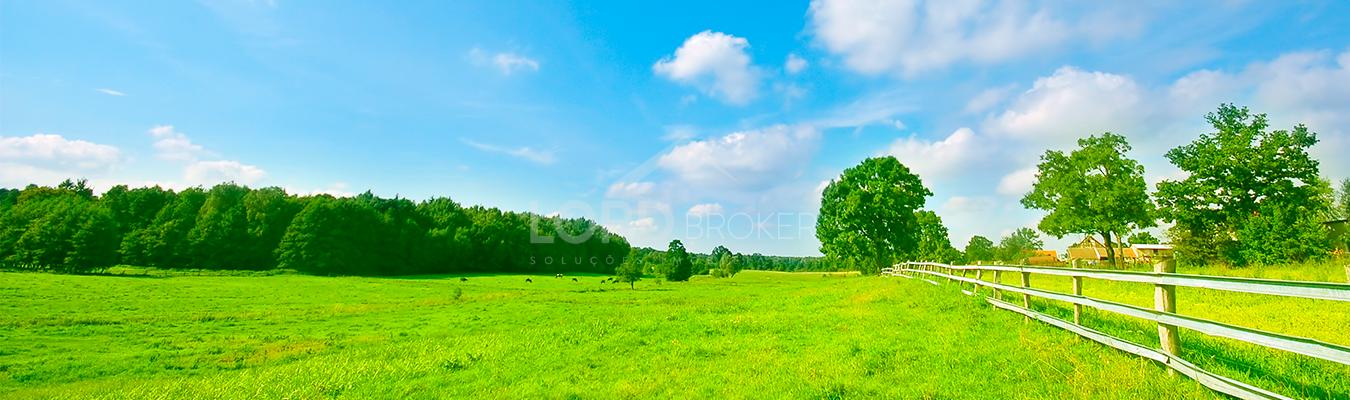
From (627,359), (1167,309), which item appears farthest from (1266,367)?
(627,359)

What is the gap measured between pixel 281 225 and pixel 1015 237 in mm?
135351

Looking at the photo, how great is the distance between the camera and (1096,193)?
44250 millimetres

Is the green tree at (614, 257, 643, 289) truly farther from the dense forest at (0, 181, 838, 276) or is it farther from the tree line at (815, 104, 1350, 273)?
the tree line at (815, 104, 1350, 273)

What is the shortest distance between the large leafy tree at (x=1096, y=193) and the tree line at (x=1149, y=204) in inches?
3.1

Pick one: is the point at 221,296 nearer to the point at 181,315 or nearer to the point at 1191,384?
the point at 181,315

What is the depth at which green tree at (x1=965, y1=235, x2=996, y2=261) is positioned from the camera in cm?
8775

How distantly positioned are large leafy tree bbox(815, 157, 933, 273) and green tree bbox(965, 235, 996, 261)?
39165mm

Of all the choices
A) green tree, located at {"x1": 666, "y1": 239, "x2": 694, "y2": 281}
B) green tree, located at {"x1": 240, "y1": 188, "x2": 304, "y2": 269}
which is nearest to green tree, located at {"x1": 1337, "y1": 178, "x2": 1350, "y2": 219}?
green tree, located at {"x1": 666, "y1": 239, "x2": 694, "y2": 281}

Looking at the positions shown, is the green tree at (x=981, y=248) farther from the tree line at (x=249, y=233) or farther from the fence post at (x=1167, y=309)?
the fence post at (x=1167, y=309)

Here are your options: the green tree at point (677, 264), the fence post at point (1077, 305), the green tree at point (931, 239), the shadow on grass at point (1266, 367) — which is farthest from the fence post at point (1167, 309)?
the green tree at point (677, 264)

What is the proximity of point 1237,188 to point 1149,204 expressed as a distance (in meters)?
5.33

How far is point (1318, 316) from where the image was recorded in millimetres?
12219

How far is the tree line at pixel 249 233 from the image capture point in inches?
2645

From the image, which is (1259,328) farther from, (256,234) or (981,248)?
(256,234)
